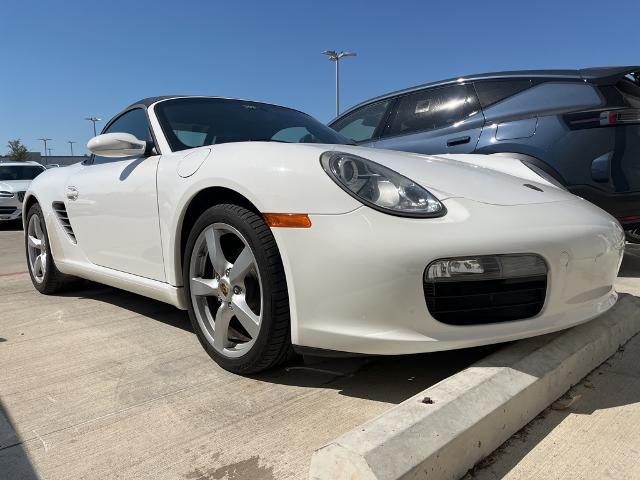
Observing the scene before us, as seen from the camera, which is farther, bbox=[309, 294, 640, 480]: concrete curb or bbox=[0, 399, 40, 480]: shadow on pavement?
bbox=[0, 399, 40, 480]: shadow on pavement

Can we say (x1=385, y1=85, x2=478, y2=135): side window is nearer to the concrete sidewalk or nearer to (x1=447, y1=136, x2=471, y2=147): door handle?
(x1=447, y1=136, x2=471, y2=147): door handle

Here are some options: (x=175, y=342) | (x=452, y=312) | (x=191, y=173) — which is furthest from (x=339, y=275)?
(x=175, y=342)

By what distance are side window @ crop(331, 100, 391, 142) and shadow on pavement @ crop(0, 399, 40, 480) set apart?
401 centimetres

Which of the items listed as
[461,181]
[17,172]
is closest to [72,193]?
[461,181]

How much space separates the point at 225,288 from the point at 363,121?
3.48m

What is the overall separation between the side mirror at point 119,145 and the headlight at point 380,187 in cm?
121

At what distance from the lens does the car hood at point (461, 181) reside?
202 centimetres

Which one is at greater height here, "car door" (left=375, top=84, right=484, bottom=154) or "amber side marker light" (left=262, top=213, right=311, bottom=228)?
"car door" (left=375, top=84, right=484, bottom=154)

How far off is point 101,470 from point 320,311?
2.79 ft

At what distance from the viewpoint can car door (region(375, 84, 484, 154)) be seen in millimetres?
4307

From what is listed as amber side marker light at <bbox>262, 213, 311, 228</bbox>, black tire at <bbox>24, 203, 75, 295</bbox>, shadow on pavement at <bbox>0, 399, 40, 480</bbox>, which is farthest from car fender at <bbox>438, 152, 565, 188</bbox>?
black tire at <bbox>24, 203, 75, 295</bbox>

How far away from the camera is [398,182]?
1968 mm

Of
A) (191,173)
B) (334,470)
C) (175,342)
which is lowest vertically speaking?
(175,342)

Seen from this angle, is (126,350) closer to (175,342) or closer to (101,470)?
(175,342)
